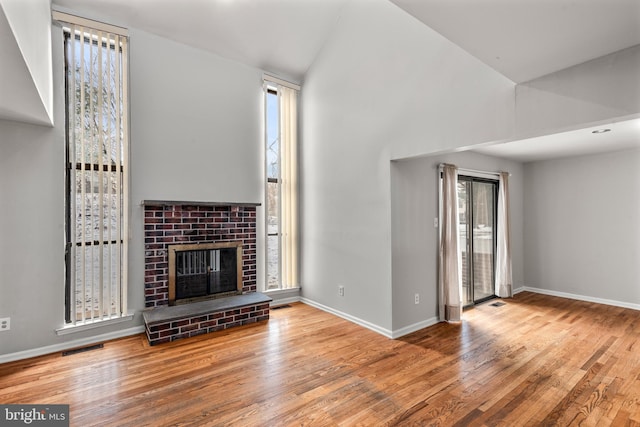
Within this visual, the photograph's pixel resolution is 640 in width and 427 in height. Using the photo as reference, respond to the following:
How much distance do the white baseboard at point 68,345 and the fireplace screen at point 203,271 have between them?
0.50 metres

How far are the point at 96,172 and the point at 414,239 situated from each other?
3586 mm

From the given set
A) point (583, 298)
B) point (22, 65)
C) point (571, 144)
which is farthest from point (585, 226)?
point (22, 65)

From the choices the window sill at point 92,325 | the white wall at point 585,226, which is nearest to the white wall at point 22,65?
the window sill at point 92,325

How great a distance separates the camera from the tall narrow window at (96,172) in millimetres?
3154

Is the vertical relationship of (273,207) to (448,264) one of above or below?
above

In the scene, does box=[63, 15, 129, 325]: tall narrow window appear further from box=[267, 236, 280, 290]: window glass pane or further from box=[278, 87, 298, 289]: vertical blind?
box=[278, 87, 298, 289]: vertical blind

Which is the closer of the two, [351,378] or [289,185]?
[351,378]

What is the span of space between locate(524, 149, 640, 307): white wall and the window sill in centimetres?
→ 621

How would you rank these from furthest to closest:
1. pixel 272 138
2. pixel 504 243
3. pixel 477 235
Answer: pixel 504 243 < pixel 477 235 < pixel 272 138

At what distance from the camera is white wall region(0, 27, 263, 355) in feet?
9.48

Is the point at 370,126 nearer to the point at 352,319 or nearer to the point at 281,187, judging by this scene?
the point at 281,187

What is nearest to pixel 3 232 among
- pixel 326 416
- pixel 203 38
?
pixel 203 38

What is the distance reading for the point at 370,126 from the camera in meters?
3.64

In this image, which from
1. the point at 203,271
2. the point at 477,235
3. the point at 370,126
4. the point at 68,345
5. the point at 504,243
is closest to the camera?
Answer: the point at 68,345
